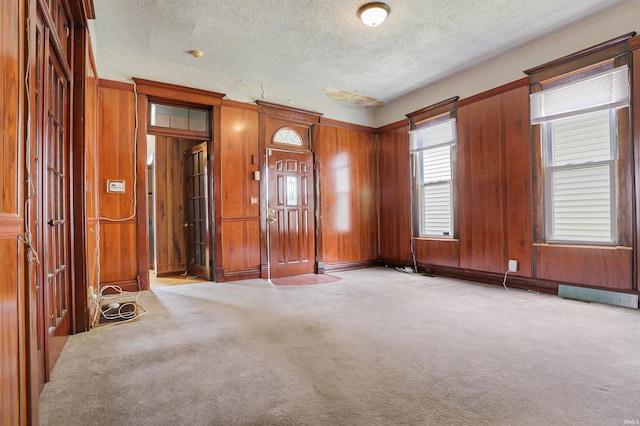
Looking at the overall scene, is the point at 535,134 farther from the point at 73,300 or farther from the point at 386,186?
the point at 73,300

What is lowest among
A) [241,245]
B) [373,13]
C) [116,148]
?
[241,245]

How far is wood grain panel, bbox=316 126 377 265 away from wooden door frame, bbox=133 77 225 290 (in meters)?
1.77

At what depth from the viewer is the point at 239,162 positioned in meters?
4.89

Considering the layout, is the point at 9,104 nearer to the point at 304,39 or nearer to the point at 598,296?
the point at 304,39

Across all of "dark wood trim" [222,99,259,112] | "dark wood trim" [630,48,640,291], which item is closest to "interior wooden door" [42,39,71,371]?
"dark wood trim" [222,99,259,112]

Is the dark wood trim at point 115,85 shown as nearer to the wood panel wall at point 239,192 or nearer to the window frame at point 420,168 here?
the wood panel wall at point 239,192

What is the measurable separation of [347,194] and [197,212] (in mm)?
2598

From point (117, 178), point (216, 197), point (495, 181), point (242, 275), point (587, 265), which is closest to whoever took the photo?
point (587, 265)

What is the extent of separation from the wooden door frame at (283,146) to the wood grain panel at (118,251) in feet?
5.63

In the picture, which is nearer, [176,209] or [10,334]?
[10,334]

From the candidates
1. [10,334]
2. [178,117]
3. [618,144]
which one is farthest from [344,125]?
[10,334]

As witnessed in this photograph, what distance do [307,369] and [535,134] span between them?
3.84 meters

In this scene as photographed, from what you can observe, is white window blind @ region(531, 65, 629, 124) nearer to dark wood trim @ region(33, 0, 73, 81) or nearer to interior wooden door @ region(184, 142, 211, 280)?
interior wooden door @ region(184, 142, 211, 280)

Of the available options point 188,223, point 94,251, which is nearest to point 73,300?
point 94,251
